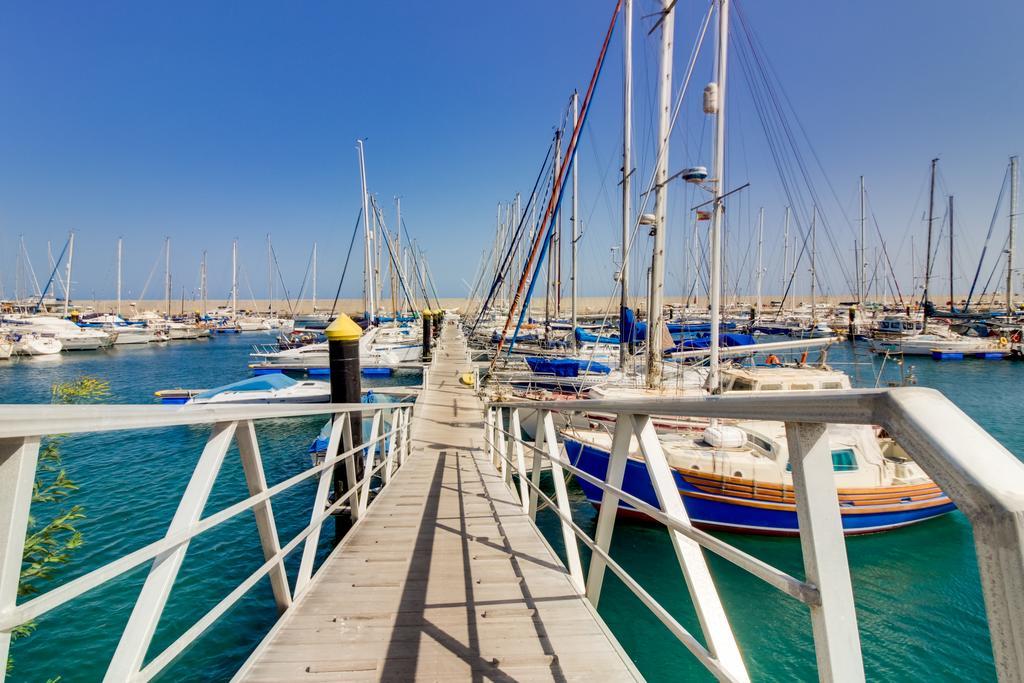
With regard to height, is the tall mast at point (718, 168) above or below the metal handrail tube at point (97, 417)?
above

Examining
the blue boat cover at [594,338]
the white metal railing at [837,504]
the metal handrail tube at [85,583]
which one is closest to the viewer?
the white metal railing at [837,504]

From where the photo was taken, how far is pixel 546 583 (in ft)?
11.2

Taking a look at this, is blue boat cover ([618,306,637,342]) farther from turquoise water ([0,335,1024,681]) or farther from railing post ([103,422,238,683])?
railing post ([103,422,238,683])

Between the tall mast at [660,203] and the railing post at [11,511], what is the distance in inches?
443

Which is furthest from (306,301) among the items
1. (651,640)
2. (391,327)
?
(651,640)

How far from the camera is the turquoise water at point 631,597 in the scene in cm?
604

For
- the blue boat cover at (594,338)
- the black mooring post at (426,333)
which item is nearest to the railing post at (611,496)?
the black mooring post at (426,333)

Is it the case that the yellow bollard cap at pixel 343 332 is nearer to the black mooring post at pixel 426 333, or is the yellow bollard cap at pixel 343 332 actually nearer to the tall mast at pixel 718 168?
the tall mast at pixel 718 168

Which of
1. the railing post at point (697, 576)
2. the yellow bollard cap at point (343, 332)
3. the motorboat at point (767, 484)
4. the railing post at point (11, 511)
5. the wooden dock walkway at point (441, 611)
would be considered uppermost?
the yellow bollard cap at point (343, 332)

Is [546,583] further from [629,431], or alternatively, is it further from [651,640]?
[651,640]

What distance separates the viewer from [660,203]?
11695 mm

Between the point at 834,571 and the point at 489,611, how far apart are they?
2.46m

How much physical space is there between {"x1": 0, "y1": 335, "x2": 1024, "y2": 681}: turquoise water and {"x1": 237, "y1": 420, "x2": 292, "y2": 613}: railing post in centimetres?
424

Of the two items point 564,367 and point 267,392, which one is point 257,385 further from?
point 564,367
